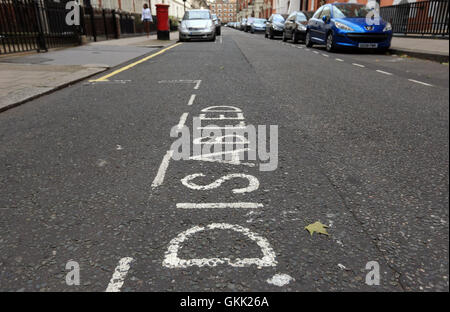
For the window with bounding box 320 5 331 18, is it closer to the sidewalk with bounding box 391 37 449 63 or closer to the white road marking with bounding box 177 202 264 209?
the sidewalk with bounding box 391 37 449 63

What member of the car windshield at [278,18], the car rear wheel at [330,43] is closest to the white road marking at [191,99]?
the car rear wheel at [330,43]

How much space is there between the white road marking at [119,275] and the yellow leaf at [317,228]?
→ 3.29ft

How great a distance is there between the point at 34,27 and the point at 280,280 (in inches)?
532

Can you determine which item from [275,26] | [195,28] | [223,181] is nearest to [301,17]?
[275,26]

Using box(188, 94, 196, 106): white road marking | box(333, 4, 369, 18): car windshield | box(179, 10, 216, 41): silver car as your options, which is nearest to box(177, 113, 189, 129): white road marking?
box(188, 94, 196, 106): white road marking

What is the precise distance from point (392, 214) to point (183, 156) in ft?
5.83

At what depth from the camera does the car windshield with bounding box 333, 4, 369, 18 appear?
43.8ft

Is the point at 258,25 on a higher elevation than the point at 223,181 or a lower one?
higher

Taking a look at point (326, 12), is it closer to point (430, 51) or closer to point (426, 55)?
point (430, 51)

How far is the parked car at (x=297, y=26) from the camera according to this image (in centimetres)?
1873

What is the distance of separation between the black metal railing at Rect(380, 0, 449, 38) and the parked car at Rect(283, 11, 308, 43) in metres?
4.13

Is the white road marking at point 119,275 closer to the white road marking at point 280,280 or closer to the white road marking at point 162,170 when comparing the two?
the white road marking at point 280,280

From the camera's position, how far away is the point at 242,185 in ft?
8.84

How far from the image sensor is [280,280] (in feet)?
5.59
